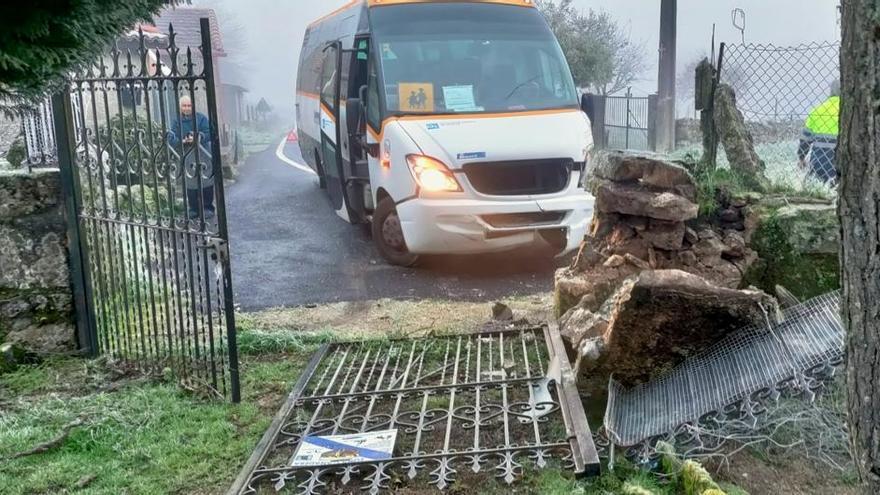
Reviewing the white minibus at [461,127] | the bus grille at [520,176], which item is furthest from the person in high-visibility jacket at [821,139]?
the bus grille at [520,176]

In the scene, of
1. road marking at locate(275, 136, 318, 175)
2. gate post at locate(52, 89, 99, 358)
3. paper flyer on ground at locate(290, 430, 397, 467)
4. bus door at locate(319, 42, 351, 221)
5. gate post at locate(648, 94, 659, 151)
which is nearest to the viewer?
paper flyer on ground at locate(290, 430, 397, 467)

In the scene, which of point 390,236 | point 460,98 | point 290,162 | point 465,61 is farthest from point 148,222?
point 290,162

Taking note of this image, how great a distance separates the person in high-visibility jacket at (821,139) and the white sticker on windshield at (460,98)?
3.12m

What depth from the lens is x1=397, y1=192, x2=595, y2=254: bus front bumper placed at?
7.09 metres

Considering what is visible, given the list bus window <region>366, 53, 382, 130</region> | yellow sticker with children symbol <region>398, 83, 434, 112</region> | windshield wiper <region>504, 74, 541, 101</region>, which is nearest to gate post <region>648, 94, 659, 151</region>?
windshield wiper <region>504, 74, 541, 101</region>

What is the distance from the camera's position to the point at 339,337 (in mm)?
5227

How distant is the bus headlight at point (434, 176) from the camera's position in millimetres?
7066

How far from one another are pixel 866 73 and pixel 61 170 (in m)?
4.61

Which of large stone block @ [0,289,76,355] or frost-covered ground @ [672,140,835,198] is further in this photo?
frost-covered ground @ [672,140,835,198]

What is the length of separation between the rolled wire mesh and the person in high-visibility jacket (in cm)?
277

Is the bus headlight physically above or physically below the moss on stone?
above

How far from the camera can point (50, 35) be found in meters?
1.53

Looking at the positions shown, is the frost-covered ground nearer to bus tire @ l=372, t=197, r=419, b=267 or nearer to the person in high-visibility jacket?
the person in high-visibility jacket

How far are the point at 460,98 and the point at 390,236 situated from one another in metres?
1.66
